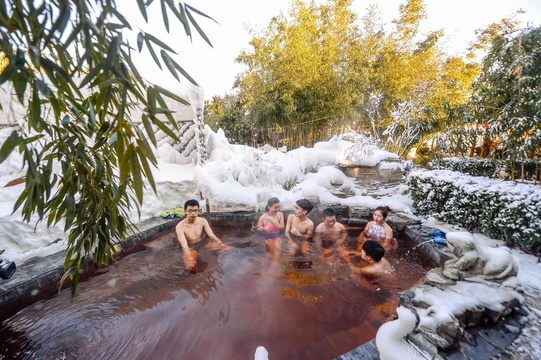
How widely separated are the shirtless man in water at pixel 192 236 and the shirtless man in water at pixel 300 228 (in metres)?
1.16

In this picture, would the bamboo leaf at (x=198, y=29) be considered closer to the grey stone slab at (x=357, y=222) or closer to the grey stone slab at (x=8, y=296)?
the grey stone slab at (x=8, y=296)

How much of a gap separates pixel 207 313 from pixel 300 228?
2286 mm

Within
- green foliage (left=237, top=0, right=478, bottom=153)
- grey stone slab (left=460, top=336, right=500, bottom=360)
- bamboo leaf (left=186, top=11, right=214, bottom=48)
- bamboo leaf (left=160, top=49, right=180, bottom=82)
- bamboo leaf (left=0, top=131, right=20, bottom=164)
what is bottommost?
grey stone slab (left=460, top=336, right=500, bottom=360)

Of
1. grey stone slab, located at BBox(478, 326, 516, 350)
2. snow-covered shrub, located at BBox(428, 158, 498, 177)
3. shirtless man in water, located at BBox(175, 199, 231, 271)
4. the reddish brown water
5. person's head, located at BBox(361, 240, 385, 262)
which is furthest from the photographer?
snow-covered shrub, located at BBox(428, 158, 498, 177)

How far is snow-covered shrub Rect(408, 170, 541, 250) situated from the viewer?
2895 millimetres

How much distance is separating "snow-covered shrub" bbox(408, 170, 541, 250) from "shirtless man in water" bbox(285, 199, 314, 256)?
7.56ft

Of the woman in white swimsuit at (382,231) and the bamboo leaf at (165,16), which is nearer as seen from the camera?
the bamboo leaf at (165,16)

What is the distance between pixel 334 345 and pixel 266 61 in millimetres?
8944

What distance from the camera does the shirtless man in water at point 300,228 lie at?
435 centimetres

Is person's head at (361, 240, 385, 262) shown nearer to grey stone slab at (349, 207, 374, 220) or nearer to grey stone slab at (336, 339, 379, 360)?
grey stone slab at (336, 339, 379, 360)

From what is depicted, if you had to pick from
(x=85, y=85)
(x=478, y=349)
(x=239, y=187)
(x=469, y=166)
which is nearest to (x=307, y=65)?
(x=239, y=187)

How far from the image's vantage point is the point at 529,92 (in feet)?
11.6

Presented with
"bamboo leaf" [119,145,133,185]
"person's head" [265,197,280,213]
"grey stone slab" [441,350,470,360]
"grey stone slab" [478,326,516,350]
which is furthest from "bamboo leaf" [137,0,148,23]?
"person's head" [265,197,280,213]

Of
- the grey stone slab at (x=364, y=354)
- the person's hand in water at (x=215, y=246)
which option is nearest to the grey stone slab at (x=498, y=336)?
the grey stone slab at (x=364, y=354)
